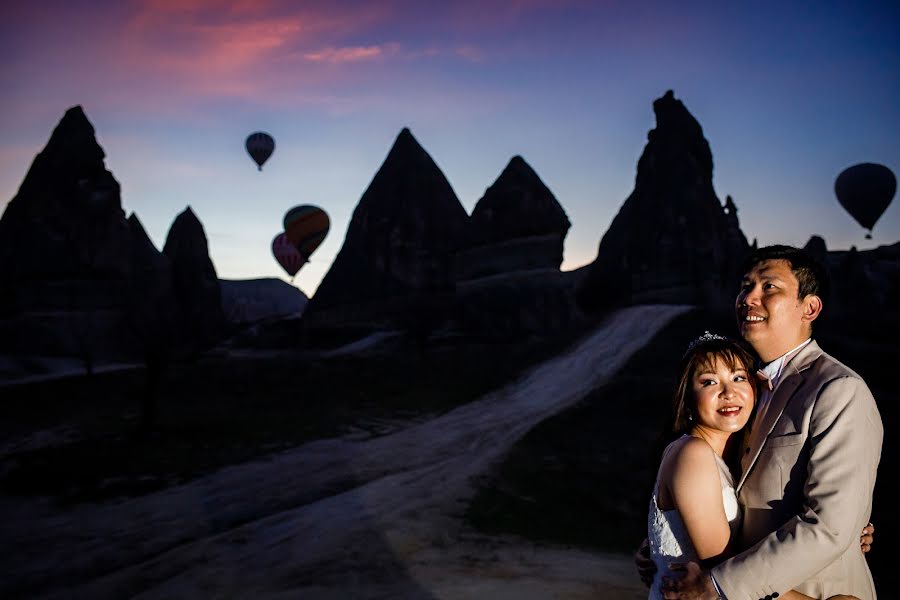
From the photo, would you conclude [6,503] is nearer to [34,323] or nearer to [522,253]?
[34,323]

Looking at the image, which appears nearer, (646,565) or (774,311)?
(774,311)

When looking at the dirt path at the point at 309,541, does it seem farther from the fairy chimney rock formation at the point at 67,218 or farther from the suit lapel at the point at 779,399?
the fairy chimney rock formation at the point at 67,218

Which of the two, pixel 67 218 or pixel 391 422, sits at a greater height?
pixel 67 218

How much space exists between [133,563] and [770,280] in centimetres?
886

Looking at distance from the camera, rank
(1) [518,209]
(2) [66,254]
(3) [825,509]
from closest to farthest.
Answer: (3) [825,509] < (2) [66,254] < (1) [518,209]

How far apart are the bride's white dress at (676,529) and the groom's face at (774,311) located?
1.84 feet

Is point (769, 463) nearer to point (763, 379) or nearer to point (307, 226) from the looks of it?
point (763, 379)

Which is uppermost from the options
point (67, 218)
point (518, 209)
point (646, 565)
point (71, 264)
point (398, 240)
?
point (518, 209)

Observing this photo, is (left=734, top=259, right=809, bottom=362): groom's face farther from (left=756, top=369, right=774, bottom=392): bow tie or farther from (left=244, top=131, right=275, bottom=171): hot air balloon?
(left=244, top=131, right=275, bottom=171): hot air balloon

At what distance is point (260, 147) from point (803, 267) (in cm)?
5820

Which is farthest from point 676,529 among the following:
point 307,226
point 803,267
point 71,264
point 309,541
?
point 307,226

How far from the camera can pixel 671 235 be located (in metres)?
49.9

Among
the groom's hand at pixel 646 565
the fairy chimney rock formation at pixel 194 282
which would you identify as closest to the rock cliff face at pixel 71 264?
the fairy chimney rock formation at pixel 194 282

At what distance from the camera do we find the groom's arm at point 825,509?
2.38 meters
